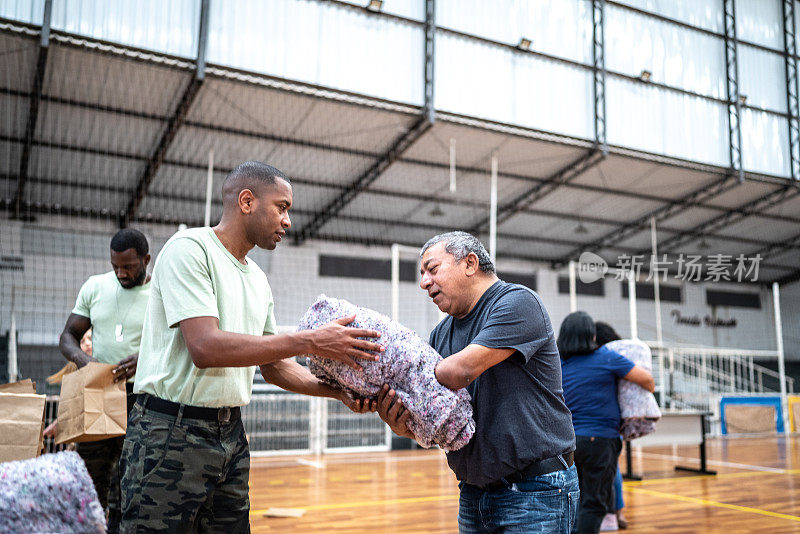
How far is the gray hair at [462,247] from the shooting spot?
5.87 feet

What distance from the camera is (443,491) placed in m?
6.09

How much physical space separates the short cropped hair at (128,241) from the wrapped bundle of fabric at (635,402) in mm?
2828

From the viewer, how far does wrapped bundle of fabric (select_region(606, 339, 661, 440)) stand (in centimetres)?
396

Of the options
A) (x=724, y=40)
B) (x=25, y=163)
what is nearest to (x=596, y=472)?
(x=25, y=163)

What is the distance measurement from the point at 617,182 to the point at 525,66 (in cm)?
413

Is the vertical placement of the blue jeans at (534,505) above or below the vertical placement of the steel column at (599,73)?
below

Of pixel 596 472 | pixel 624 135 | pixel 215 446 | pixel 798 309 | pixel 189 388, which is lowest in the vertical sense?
pixel 596 472

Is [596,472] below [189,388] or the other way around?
below

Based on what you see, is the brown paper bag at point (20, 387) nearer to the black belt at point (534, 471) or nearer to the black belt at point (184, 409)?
the black belt at point (184, 409)

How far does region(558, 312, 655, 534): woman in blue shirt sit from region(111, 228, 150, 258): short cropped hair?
7.37ft

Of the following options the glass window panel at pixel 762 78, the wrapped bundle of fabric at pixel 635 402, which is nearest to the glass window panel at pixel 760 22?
the glass window panel at pixel 762 78

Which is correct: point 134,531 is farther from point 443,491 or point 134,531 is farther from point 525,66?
point 525,66

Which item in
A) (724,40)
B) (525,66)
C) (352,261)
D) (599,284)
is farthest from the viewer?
(599,284)

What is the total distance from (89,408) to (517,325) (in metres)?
1.85
